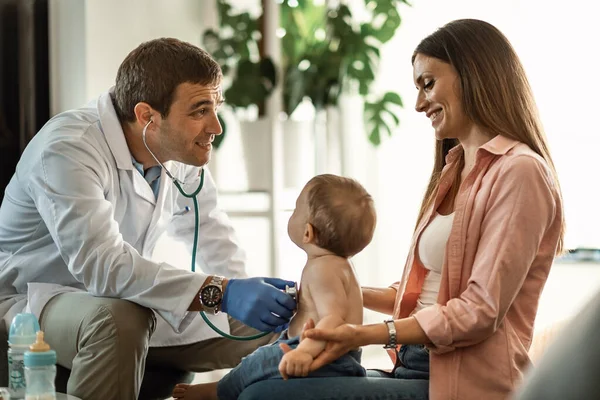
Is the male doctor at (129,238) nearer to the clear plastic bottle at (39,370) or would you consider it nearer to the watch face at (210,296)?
the watch face at (210,296)

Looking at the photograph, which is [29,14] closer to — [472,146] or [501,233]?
[472,146]

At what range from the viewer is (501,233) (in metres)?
1.64

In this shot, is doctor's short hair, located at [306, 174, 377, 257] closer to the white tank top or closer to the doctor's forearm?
the white tank top

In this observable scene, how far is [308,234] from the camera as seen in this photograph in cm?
183

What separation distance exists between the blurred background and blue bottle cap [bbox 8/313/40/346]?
60.1 inches

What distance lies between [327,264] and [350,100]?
96.5 inches

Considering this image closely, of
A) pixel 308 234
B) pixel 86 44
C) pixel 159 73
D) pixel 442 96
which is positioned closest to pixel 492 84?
pixel 442 96

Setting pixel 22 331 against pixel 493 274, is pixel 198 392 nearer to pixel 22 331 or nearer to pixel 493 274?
pixel 22 331

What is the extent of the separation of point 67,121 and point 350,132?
2096mm

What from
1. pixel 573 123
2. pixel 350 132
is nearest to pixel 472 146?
pixel 573 123

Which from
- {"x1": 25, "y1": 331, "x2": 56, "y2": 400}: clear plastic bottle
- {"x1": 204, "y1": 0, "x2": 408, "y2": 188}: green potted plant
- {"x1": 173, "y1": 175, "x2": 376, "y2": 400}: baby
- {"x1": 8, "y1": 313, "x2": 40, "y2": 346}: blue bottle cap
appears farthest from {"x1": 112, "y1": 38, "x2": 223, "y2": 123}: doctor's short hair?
{"x1": 204, "y1": 0, "x2": 408, "y2": 188}: green potted plant

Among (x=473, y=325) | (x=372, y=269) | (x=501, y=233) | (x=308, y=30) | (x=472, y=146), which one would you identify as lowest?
(x=372, y=269)

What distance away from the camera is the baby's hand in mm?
1621

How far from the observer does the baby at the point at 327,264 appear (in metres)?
1.77
